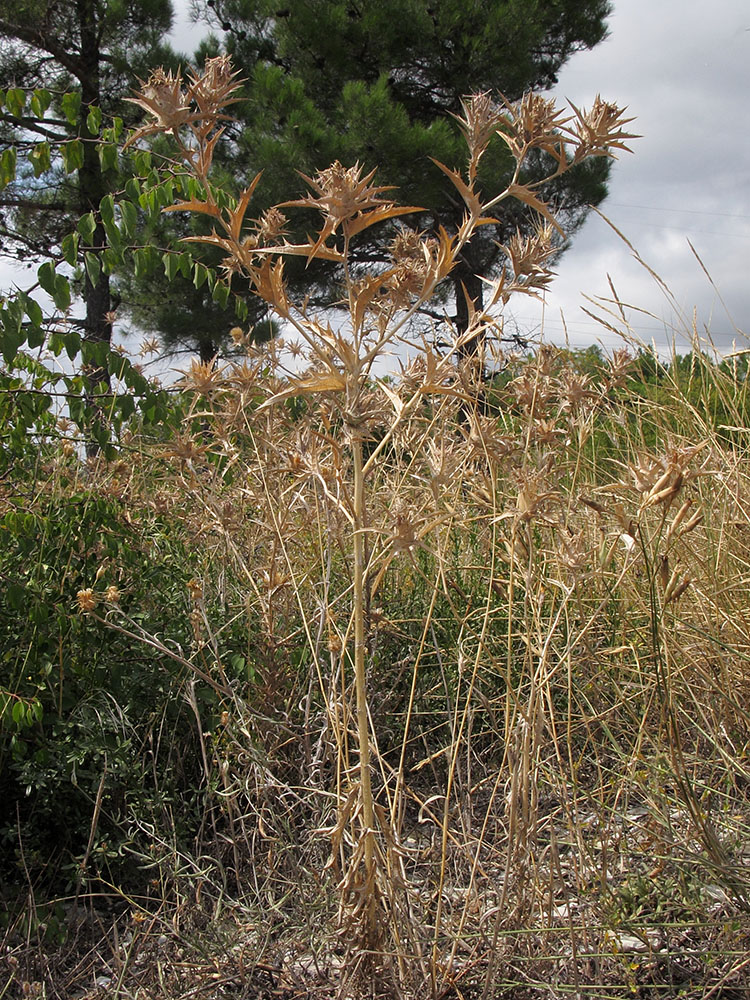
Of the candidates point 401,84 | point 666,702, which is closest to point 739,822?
point 666,702

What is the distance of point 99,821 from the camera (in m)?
1.62

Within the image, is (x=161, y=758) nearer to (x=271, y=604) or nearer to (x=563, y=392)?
(x=271, y=604)

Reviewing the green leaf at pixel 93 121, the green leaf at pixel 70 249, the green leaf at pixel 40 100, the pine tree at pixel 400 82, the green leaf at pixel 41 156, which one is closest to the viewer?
the green leaf at pixel 70 249

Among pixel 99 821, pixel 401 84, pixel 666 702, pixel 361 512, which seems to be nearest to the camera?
pixel 361 512

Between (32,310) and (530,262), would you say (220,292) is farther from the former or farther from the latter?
(530,262)

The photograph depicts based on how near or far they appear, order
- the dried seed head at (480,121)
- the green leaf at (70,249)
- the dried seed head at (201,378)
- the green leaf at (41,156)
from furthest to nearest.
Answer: the green leaf at (41,156) < the green leaf at (70,249) < the dried seed head at (201,378) < the dried seed head at (480,121)

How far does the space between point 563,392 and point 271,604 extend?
2.10ft

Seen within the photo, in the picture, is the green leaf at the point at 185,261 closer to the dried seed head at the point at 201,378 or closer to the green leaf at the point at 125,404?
the green leaf at the point at 125,404

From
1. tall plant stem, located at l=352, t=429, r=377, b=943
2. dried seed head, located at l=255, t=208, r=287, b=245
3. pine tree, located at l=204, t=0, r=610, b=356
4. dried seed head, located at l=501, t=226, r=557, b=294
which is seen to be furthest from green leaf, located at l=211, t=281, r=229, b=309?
pine tree, located at l=204, t=0, r=610, b=356

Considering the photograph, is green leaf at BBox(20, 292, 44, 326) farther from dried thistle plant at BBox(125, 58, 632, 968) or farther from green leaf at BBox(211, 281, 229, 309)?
dried thistle plant at BBox(125, 58, 632, 968)

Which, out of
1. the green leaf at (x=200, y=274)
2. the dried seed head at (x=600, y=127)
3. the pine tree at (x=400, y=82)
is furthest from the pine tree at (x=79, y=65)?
the dried seed head at (x=600, y=127)

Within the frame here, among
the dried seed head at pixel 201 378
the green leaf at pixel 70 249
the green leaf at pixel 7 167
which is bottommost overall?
the dried seed head at pixel 201 378

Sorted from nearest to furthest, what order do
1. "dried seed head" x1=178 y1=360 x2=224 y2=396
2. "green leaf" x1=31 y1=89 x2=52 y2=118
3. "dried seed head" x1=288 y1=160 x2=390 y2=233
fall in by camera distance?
"dried seed head" x1=288 y1=160 x2=390 y2=233, "dried seed head" x1=178 y1=360 x2=224 y2=396, "green leaf" x1=31 y1=89 x2=52 y2=118

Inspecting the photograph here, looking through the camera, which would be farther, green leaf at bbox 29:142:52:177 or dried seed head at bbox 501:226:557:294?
green leaf at bbox 29:142:52:177
